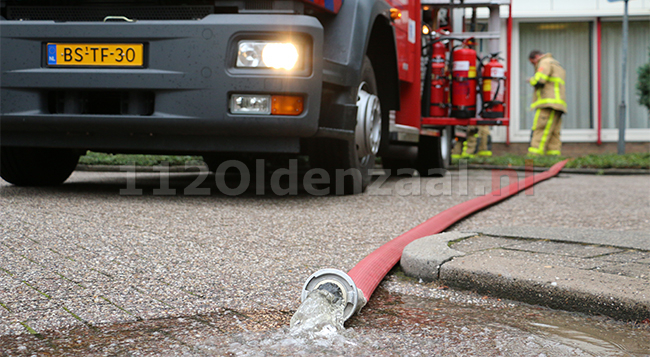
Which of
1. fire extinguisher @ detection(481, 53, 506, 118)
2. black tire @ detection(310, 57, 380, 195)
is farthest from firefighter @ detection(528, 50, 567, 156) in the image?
black tire @ detection(310, 57, 380, 195)

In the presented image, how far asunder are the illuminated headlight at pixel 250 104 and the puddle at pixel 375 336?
1.95 metres

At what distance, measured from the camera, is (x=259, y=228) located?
10.1ft

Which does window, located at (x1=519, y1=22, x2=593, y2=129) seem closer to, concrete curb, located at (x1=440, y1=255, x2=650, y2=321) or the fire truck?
the fire truck

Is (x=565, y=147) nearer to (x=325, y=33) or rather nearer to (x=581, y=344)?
(x=325, y=33)

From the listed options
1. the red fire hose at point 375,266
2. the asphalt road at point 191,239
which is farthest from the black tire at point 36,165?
the red fire hose at point 375,266

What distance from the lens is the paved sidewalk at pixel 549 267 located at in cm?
183

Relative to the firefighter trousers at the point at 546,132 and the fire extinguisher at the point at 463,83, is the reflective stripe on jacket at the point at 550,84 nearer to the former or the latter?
the firefighter trousers at the point at 546,132

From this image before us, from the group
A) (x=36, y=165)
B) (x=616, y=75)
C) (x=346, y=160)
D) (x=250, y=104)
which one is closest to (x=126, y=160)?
(x=36, y=165)

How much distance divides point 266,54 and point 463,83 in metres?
3.36

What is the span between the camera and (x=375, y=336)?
1.61 m

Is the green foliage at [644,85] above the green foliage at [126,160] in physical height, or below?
above

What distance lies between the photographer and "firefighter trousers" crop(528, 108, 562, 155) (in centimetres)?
1208

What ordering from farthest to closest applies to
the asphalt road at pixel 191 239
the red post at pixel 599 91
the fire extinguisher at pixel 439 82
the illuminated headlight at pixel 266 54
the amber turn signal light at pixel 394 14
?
the red post at pixel 599 91, the fire extinguisher at pixel 439 82, the amber turn signal light at pixel 394 14, the illuminated headlight at pixel 266 54, the asphalt road at pixel 191 239

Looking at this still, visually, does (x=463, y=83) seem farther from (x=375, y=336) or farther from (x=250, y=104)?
(x=375, y=336)
